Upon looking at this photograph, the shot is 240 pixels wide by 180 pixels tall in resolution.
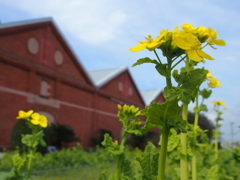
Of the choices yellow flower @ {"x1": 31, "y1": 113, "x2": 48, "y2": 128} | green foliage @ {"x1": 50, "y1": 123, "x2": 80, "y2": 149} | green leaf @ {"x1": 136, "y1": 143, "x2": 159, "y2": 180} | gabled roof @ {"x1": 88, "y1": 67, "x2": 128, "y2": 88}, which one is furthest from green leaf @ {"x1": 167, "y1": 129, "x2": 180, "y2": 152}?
gabled roof @ {"x1": 88, "y1": 67, "x2": 128, "y2": 88}

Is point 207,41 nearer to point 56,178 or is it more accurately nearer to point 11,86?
point 56,178

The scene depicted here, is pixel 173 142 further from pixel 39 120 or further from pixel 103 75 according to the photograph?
pixel 103 75

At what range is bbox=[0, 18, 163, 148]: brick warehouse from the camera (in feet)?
47.9

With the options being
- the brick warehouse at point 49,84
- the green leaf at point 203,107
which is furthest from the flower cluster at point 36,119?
the brick warehouse at point 49,84

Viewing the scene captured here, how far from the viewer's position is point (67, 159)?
370 inches

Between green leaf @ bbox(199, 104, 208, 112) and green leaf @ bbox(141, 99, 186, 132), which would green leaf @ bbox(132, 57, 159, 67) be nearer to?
green leaf @ bbox(141, 99, 186, 132)

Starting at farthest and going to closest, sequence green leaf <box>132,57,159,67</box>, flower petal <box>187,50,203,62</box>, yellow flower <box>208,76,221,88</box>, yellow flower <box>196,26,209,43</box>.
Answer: yellow flower <box>208,76,221,88</box>, yellow flower <box>196,26,209,43</box>, green leaf <box>132,57,159,67</box>, flower petal <box>187,50,203,62</box>

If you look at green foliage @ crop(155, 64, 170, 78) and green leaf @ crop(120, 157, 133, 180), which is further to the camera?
green leaf @ crop(120, 157, 133, 180)

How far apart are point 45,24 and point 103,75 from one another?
9.09m

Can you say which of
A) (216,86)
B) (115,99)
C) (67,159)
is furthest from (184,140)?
(115,99)

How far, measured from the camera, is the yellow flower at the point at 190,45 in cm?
76

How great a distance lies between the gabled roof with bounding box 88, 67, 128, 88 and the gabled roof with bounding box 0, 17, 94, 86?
1225 millimetres

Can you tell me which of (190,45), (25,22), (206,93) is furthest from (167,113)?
(25,22)

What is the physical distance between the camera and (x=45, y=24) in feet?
57.9
